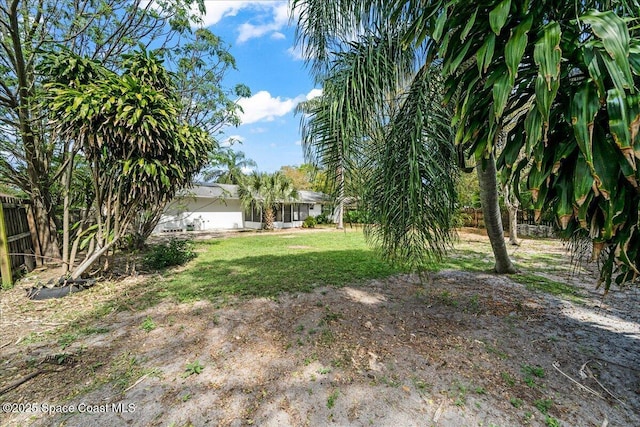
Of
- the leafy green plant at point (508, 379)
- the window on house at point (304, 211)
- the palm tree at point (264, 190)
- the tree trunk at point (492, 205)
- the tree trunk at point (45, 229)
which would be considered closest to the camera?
the leafy green plant at point (508, 379)

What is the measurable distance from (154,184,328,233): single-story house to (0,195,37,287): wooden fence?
9.04 metres

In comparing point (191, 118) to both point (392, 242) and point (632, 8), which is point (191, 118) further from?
point (632, 8)

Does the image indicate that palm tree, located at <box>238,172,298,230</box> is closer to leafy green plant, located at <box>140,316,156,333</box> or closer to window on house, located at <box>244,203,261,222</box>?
window on house, located at <box>244,203,261,222</box>

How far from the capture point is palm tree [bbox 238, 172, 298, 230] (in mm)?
16812

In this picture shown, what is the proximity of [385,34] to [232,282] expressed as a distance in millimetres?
4934

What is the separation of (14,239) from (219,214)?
13335 millimetres

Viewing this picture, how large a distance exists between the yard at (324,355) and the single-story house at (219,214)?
458 inches

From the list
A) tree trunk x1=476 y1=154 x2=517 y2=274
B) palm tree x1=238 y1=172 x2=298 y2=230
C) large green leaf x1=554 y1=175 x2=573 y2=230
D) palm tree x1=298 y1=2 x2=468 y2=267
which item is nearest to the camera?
large green leaf x1=554 y1=175 x2=573 y2=230

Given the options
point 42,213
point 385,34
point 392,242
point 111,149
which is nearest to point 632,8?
point 385,34

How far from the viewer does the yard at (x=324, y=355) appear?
2141 mm

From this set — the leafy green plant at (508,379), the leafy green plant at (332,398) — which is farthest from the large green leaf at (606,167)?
the leafy green plant at (332,398)

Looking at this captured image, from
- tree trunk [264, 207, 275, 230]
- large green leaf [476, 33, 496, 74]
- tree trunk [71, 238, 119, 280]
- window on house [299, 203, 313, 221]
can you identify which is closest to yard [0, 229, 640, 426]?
tree trunk [71, 238, 119, 280]

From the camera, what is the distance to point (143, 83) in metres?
5.13

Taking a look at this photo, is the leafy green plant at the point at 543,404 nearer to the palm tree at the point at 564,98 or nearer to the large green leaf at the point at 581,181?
the palm tree at the point at 564,98
